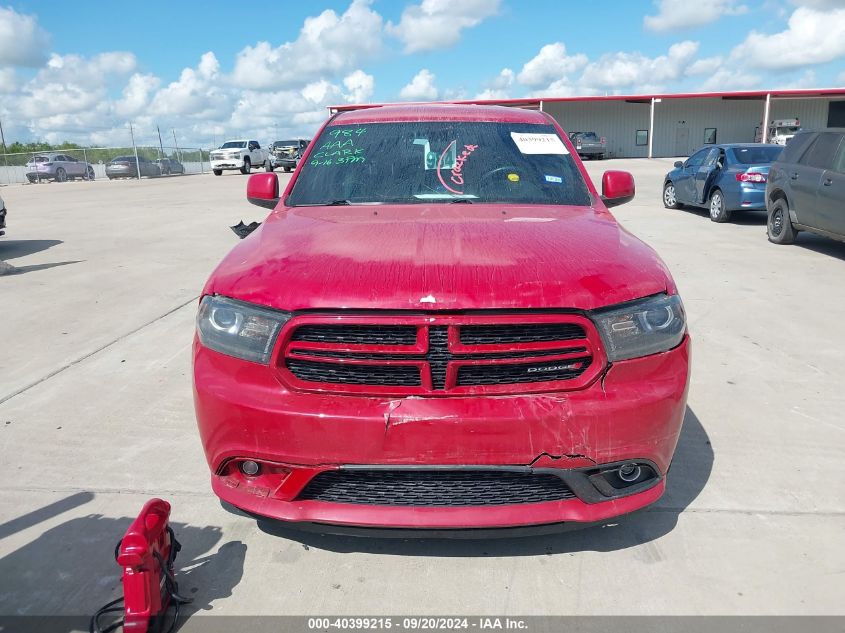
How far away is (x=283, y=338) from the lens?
7.55ft

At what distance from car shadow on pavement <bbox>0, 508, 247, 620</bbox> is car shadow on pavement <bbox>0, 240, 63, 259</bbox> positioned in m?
8.80

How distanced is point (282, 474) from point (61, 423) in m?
2.25

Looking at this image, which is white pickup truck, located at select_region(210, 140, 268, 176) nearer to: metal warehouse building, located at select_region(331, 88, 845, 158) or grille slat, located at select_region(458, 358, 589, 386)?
metal warehouse building, located at select_region(331, 88, 845, 158)

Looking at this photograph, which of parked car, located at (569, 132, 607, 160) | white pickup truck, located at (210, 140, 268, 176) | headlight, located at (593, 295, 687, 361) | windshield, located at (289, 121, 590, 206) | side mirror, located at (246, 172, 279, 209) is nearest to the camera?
headlight, located at (593, 295, 687, 361)

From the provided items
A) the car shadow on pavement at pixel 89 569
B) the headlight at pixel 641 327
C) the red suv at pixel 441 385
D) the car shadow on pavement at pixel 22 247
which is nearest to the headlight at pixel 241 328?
the red suv at pixel 441 385

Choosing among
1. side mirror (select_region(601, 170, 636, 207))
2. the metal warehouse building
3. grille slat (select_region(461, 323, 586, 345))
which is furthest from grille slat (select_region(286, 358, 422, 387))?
the metal warehouse building

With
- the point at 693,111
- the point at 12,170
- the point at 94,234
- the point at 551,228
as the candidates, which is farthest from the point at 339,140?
the point at 693,111

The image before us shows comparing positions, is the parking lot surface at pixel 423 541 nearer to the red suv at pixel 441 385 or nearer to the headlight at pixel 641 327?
the red suv at pixel 441 385

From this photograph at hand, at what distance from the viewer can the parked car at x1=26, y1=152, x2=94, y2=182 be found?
3666 centimetres

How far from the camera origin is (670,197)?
50.9 feet

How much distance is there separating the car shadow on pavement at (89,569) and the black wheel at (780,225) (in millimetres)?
9627

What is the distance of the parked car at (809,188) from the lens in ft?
28.0

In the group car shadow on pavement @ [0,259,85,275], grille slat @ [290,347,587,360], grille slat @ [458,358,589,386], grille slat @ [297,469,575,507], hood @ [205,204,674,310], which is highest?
hood @ [205,204,674,310]

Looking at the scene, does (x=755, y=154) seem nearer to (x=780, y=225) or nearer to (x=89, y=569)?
(x=780, y=225)
